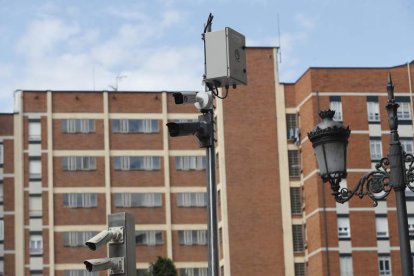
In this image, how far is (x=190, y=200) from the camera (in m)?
88.2

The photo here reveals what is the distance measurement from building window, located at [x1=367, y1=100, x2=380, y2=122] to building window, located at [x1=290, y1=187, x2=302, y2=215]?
25.9ft

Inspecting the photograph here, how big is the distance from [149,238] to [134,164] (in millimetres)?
5915

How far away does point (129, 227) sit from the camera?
459 inches

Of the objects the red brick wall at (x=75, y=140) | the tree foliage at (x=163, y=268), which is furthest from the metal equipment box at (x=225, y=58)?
the red brick wall at (x=75, y=140)

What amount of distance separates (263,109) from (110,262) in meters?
72.2

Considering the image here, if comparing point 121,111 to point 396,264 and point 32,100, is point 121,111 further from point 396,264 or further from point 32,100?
point 396,264

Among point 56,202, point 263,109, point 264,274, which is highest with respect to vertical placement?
point 263,109

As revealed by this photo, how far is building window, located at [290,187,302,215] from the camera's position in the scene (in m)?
82.5

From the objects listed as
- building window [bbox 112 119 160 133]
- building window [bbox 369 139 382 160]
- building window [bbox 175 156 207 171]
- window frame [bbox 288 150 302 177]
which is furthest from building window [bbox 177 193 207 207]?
building window [bbox 369 139 382 160]

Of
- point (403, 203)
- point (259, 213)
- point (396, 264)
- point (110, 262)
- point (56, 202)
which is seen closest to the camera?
point (110, 262)

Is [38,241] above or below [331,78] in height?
below

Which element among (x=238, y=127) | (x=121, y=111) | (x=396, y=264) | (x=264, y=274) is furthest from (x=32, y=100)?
(x=396, y=264)

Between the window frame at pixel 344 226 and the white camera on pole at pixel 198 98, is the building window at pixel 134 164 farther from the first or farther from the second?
the white camera on pole at pixel 198 98

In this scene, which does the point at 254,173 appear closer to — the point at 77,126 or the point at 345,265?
the point at 345,265
